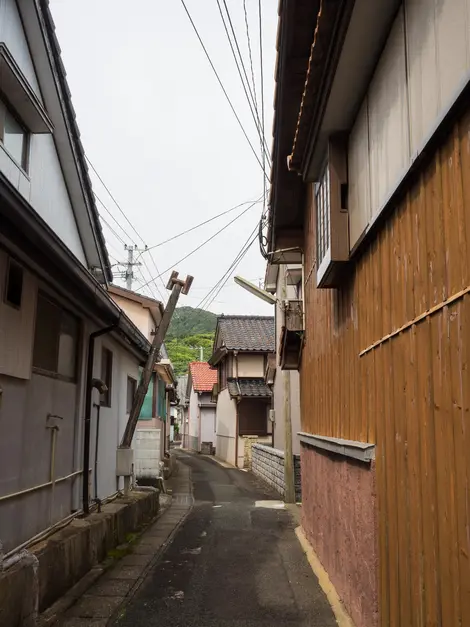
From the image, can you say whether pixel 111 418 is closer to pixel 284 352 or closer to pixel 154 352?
pixel 154 352

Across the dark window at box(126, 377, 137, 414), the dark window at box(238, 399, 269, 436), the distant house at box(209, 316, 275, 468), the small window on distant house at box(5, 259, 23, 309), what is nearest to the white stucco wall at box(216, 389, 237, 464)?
the distant house at box(209, 316, 275, 468)

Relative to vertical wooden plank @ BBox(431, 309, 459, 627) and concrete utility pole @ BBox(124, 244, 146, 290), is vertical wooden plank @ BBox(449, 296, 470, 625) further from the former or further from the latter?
concrete utility pole @ BBox(124, 244, 146, 290)

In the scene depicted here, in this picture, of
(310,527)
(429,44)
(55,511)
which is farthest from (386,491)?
(310,527)

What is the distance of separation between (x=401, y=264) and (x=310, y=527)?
279 inches

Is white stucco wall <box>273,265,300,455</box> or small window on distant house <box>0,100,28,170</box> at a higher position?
small window on distant house <box>0,100,28,170</box>

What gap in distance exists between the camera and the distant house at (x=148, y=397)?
60.3 feet

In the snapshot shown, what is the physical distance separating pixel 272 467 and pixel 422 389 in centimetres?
1692

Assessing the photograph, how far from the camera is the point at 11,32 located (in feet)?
28.3

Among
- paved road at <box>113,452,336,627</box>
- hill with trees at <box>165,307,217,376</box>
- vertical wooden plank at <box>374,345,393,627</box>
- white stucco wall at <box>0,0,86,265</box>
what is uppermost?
hill with trees at <box>165,307,217,376</box>

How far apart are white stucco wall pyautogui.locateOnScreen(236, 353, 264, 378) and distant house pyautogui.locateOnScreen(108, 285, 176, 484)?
5330mm

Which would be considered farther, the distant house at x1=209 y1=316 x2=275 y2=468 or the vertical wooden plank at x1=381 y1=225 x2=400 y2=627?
the distant house at x1=209 y1=316 x2=275 y2=468

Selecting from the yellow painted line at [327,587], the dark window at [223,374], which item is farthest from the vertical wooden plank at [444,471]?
the dark window at [223,374]

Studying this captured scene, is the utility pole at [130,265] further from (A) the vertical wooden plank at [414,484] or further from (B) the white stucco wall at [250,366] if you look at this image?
(A) the vertical wooden plank at [414,484]

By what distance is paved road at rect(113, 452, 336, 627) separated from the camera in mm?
6383
